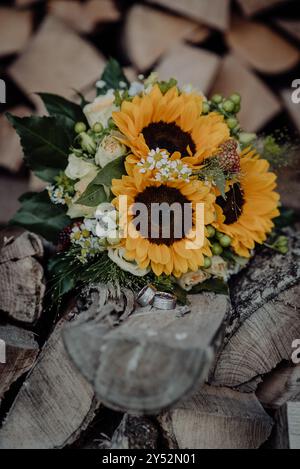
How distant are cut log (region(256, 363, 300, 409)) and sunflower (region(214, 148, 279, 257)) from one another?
0.87 feet

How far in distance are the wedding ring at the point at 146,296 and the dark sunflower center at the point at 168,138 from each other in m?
0.29

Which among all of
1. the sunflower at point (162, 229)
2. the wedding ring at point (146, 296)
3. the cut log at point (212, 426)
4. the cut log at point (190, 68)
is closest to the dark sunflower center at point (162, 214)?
the sunflower at point (162, 229)

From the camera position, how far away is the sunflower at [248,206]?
112 cm

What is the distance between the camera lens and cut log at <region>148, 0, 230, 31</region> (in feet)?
5.46

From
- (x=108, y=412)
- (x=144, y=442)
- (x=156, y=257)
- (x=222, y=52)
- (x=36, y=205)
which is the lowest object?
(x=108, y=412)

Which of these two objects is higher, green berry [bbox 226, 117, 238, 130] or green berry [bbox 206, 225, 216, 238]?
green berry [bbox 226, 117, 238, 130]

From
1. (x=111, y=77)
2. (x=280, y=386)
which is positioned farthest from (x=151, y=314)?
(x=111, y=77)

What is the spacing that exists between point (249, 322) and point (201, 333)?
244 millimetres

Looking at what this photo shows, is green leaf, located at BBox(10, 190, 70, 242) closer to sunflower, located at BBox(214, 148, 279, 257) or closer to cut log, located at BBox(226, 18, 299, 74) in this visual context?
sunflower, located at BBox(214, 148, 279, 257)

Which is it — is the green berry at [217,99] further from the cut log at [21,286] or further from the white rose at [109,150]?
the cut log at [21,286]

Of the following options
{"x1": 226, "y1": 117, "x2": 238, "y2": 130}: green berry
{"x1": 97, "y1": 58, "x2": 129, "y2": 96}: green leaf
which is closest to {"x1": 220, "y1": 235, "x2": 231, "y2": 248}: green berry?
{"x1": 226, "y1": 117, "x2": 238, "y2": 130}: green berry

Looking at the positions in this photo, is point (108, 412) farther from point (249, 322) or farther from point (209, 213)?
point (209, 213)

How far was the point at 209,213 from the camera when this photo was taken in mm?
1049
